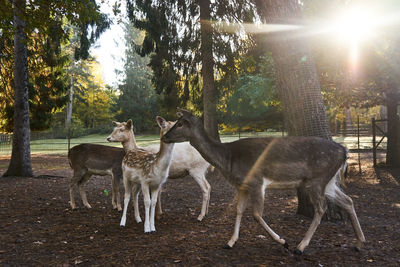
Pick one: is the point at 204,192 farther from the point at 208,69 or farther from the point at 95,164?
the point at 208,69

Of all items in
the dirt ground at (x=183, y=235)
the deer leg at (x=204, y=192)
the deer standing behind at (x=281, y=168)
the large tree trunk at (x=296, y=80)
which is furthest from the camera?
the deer leg at (x=204, y=192)

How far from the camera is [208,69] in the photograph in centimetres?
1279

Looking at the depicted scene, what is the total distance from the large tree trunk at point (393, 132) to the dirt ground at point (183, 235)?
4.83m

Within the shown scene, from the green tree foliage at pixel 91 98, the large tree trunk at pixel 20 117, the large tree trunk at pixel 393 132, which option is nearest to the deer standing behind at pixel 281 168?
the large tree trunk at pixel 393 132

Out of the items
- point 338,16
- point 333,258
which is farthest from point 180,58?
point 333,258

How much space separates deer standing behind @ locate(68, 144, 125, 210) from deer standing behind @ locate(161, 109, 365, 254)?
10.6 feet

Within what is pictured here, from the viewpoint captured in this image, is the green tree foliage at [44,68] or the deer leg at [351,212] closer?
the deer leg at [351,212]

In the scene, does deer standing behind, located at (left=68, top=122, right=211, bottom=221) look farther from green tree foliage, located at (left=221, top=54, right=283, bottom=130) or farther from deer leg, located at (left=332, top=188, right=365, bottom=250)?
green tree foliage, located at (left=221, top=54, right=283, bottom=130)

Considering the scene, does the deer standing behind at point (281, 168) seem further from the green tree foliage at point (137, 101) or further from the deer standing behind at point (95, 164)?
the green tree foliage at point (137, 101)

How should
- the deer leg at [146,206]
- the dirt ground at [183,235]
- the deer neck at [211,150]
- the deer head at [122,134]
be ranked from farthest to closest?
1. the deer head at [122,134]
2. the deer leg at [146,206]
3. the deer neck at [211,150]
4. the dirt ground at [183,235]

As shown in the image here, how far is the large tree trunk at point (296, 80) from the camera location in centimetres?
581

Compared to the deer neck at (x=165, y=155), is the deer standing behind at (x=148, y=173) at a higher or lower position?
lower

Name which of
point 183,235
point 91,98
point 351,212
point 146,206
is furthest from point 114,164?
point 91,98

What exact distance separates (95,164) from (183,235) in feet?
10.4
